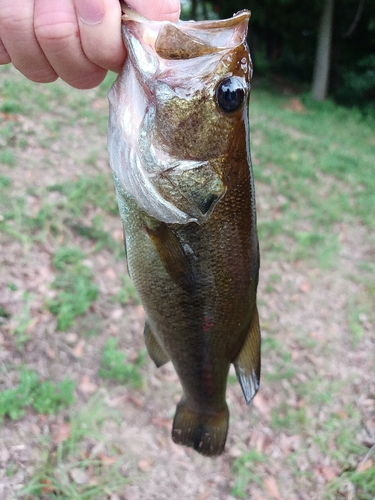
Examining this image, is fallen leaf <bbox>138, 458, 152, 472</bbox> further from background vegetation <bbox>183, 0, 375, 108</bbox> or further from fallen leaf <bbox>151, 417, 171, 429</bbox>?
background vegetation <bbox>183, 0, 375, 108</bbox>

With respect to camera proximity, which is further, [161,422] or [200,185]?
[161,422]

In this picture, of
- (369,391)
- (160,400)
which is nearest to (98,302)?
(160,400)

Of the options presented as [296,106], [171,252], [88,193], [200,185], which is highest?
[200,185]

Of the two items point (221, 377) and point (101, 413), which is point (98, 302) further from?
point (221, 377)

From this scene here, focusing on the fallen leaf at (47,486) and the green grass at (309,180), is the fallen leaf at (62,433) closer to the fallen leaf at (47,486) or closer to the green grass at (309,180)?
the fallen leaf at (47,486)

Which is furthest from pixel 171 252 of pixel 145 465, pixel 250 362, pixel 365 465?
pixel 365 465

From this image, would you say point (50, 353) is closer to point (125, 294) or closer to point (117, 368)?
point (117, 368)

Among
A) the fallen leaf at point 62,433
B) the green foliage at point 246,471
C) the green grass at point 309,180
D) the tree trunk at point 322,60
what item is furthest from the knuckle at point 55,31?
the tree trunk at point 322,60

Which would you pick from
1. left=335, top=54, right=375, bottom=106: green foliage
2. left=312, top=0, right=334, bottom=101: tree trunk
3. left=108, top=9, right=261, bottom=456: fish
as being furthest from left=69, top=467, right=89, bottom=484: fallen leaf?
left=335, top=54, right=375, bottom=106: green foliage
